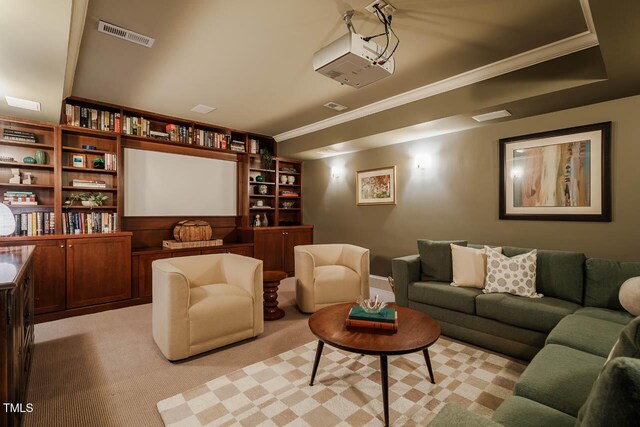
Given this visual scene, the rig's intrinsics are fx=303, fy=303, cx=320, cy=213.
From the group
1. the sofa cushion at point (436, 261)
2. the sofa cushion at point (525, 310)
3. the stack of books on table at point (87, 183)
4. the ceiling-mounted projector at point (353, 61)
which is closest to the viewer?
the ceiling-mounted projector at point (353, 61)

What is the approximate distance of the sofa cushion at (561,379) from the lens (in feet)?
4.14

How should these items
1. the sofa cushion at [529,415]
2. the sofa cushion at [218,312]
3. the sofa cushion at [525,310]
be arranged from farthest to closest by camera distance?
the sofa cushion at [218,312]
the sofa cushion at [525,310]
the sofa cushion at [529,415]

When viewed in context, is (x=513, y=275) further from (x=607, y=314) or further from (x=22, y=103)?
(x=22, y=103)

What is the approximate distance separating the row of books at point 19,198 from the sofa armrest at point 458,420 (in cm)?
455

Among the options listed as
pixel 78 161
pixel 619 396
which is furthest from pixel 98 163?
pixel 619 396

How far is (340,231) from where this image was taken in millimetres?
5477

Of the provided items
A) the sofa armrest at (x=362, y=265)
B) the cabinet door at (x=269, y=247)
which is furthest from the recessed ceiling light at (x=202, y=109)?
the sofa armrest at (x=362, y=265)

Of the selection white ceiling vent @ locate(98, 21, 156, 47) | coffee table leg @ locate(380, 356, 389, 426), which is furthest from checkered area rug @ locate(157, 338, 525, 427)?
white ceiling vent @ locate(98, 21, 156, 47)

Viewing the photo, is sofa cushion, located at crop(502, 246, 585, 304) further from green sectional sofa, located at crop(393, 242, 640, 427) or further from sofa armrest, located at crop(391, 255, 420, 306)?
sofa armrest, located at crop(391, 255, 420, 306)

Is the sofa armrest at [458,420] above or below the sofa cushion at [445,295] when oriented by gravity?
above

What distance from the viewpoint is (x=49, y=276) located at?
3.41 m

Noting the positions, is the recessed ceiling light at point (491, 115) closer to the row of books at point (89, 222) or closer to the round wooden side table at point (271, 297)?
the round wooden side table at point (271, 297)

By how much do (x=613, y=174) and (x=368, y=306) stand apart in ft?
8.52

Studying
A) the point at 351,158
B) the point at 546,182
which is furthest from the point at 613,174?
the point at 351,158
